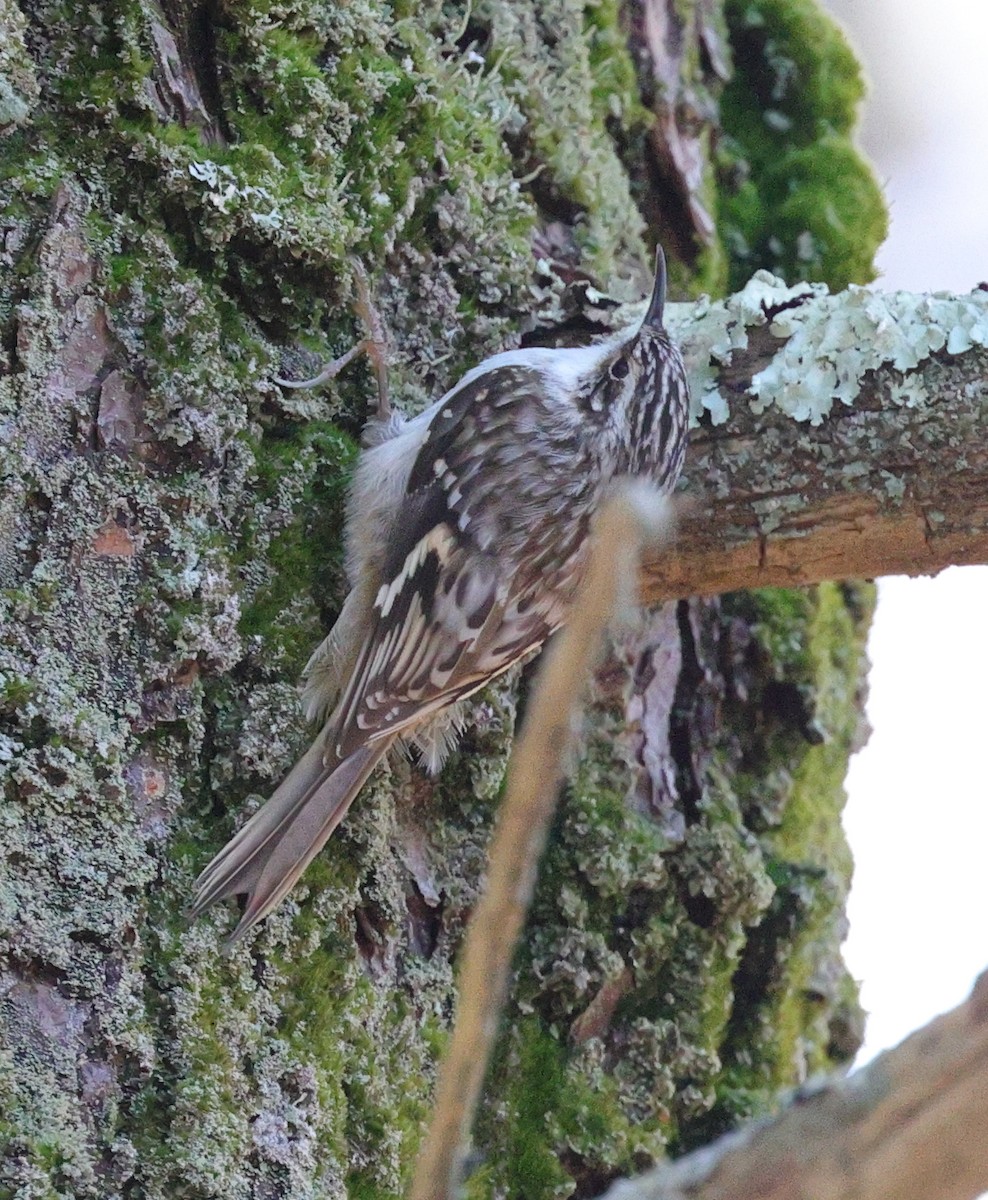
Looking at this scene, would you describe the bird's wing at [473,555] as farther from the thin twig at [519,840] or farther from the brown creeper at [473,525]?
the thin twig at [519,840]

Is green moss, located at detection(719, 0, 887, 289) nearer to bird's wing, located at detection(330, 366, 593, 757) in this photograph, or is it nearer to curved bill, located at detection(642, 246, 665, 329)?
curved bill, located at detection(642, 246, 665, 329)

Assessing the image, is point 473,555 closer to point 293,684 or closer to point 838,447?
point 293,684

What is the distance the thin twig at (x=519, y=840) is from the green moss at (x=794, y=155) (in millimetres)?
2396

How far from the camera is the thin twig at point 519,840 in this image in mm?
493

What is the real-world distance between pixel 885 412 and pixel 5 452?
3.63 feet

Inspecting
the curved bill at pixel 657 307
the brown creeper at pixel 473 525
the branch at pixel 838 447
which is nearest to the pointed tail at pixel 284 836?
the brown creeper at pixel 473 525

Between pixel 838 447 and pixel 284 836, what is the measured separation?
0.88m

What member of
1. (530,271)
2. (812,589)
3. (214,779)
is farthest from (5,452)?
(812,589)

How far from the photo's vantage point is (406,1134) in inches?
68.8

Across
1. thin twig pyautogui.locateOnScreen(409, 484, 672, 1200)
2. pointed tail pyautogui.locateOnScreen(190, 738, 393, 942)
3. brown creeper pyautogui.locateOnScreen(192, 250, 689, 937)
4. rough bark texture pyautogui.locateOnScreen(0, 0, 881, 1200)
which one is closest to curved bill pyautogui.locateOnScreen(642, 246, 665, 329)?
brown creeper pyautogui.locateOnScreen(192, 250, 689, 937)

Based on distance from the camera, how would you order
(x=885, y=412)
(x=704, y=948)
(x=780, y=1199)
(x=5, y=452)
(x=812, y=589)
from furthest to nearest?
1. (x=812, y=589)
2. (x=704, y=948)
3. (x=885, y=412)
4. (x=5, y=452)
5. (x=780, y=1199)

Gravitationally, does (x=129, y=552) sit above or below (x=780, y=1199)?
above

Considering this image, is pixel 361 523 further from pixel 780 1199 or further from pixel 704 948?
pixel 780 1199

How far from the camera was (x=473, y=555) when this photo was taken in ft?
6.25
